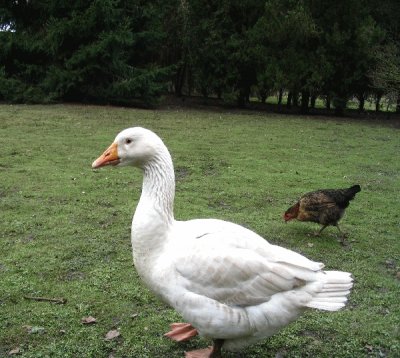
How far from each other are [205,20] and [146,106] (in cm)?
587

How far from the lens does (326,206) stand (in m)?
6.84

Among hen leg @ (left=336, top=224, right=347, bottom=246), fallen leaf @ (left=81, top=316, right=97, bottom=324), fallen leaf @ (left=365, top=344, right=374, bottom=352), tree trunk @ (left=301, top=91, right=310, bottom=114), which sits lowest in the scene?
fallen leaf @ (left=81, top=316, right=97, bottom=324)

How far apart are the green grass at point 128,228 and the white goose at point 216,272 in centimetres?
77

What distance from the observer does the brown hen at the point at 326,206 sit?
6.82m

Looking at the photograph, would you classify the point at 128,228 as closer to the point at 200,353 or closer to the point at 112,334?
the point at 112,334

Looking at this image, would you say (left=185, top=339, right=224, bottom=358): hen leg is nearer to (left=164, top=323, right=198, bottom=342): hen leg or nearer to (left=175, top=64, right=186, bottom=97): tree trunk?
(left=164, top=323, right=198, bottom=342): hen leg

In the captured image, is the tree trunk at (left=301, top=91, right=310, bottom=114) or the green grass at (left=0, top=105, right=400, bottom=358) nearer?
the green grass at (left=0, top=105, right=400, bottom=358)

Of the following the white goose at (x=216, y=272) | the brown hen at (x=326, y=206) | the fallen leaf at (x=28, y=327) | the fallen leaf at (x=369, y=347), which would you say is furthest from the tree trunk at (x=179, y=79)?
the fallen leaf at (x=369, y=347)

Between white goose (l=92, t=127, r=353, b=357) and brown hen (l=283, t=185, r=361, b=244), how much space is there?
3.17 metres

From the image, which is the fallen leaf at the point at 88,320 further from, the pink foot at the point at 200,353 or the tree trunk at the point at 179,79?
the tree trunk at the point at 179,79

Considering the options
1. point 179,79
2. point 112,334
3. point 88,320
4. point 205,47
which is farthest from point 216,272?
point 179,79

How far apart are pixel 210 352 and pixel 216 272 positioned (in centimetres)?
84

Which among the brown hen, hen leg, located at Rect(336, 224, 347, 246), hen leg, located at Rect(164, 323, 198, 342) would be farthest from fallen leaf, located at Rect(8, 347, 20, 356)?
hen leg, located at Rect(336, 224, 347, 246)

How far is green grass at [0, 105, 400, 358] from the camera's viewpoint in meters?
4.32
